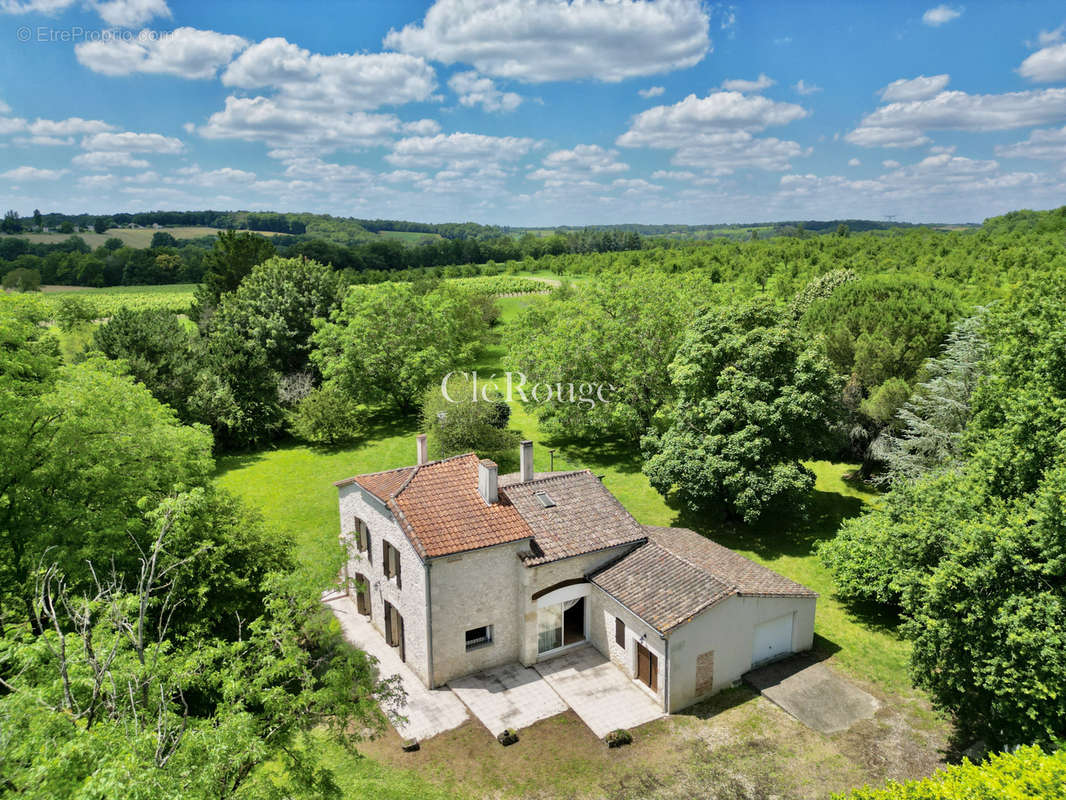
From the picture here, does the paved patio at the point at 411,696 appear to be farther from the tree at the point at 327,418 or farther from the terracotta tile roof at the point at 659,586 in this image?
the tree at the point at 327,418

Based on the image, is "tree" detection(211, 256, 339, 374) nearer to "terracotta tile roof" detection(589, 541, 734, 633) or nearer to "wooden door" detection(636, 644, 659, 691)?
"terracotta tile roof" detection(589, 541, 734, 633)

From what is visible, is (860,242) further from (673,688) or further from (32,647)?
(32,647)

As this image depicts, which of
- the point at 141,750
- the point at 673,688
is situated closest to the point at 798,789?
the point at 673,688

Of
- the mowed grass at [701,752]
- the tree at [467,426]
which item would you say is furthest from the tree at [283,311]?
the mowed grass at [701,752]

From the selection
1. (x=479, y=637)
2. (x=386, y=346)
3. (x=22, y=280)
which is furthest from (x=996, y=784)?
(x=22, y=280)

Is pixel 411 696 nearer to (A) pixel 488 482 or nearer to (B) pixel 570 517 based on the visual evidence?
(A) pixel 488 482
